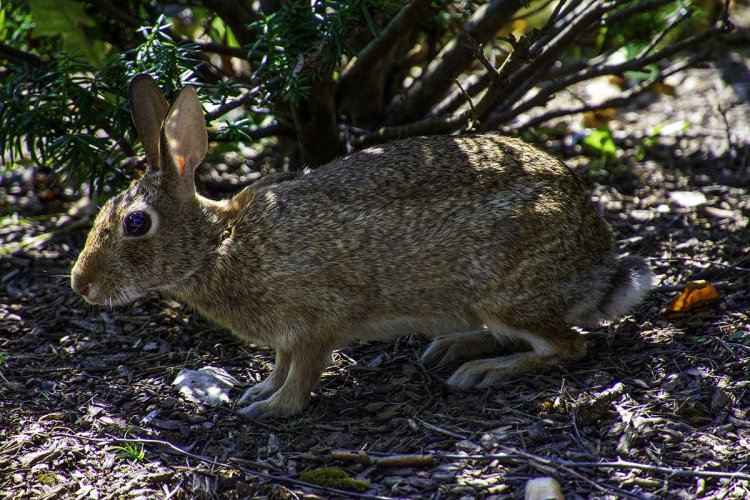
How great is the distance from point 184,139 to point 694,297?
3183 mm

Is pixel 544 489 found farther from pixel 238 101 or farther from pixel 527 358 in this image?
pixel 238 101

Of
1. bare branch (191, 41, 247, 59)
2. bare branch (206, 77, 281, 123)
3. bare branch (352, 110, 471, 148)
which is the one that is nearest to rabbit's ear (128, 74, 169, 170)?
bare branch (206, 77, 281, 123)

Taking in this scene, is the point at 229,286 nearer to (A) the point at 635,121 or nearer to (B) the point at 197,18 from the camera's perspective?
(B) the point at 197,18

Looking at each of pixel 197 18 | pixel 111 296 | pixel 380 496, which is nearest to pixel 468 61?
pixel 197 18

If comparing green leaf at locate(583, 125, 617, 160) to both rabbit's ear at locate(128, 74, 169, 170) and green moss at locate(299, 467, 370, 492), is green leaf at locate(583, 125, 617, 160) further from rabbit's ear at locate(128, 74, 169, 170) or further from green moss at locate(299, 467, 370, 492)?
green moss at locate(299, 467, 370, 492)

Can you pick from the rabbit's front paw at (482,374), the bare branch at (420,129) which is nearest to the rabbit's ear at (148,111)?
the bare branch at (420,129)

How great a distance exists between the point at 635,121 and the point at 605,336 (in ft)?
→ 13.8

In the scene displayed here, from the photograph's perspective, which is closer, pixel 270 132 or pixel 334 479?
pixel 334 479

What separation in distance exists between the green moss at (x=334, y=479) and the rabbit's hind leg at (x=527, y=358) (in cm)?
111

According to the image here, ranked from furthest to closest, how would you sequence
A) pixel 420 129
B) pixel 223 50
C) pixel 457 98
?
pixel 457 98 → pixel 420 129 → pixel 223 50

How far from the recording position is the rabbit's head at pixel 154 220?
4.62 metres

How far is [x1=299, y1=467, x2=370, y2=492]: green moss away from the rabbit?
76 centimetres

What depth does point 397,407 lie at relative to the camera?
469cm

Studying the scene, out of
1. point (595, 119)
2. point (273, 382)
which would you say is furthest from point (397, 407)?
point (595, 119)
